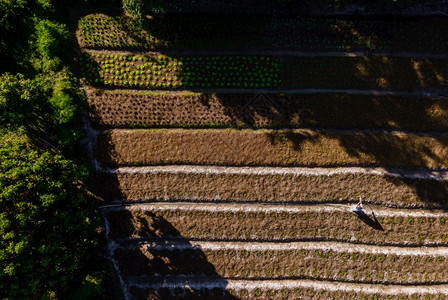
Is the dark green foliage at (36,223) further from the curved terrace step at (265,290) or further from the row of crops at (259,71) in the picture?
the row of crops at (259,71)

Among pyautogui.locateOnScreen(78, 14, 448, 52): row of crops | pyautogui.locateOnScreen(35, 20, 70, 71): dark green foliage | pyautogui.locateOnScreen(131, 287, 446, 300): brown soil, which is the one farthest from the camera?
pyautogui.locateOnScreen(131, 287, 446, 300): brown soil

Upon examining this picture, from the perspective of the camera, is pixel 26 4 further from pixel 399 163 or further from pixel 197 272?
pixel 399 163

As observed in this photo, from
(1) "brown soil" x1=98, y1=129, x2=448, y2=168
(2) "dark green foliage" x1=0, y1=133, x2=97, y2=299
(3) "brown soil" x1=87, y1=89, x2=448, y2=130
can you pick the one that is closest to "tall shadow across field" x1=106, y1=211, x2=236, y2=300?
(2) "dark green foliage" x1=0, y1=133, x2=97, y2=299

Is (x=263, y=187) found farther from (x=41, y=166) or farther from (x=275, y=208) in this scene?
(x=41, y=166)

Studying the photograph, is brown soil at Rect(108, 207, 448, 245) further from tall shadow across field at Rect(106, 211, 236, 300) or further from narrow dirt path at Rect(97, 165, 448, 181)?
narrow dirt path at Rect(97, 165, 448, 181)

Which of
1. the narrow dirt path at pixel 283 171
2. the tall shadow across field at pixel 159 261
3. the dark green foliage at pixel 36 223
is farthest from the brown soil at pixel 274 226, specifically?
the dark green foliage at pixel 36 223
